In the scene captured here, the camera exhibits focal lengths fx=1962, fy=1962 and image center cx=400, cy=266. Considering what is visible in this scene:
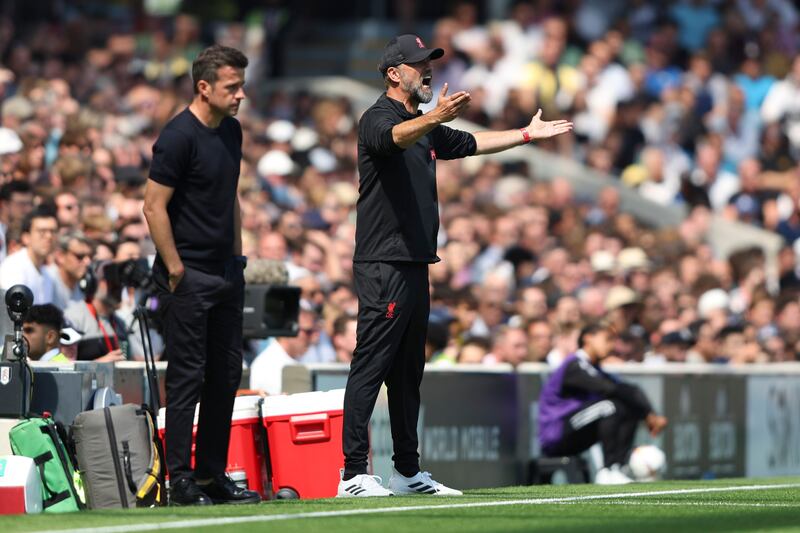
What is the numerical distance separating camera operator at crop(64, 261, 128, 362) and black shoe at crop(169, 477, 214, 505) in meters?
2.60

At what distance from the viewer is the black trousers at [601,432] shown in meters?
14.8

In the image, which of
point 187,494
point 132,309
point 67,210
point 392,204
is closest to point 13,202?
point 67,210

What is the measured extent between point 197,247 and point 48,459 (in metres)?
1.31

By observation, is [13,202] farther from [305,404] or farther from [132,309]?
[305,404]

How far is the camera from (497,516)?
842cm

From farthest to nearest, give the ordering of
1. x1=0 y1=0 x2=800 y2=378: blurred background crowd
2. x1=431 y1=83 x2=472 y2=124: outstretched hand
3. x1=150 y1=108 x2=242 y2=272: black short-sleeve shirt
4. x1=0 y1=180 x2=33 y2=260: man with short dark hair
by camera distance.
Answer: x1=0 y1=0 x2=800 y2=378: blurred background crowd, x1=0 y1=180 x2=33 y2=260: man with short dark hair, x1=431 y1=83 x2=472 y2=124: outstretched hand, x1=150 y1=108 x2=242 y2=272: black short-sleeve shirt

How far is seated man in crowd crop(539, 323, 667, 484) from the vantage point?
14.6 metres

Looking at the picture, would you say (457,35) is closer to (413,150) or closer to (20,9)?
(20,9)

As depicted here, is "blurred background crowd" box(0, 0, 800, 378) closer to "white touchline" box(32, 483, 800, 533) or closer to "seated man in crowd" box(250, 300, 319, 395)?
"seated man in crowd" box(250, 300, 319, 395)

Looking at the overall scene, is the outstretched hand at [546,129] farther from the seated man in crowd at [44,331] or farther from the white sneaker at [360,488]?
the seated man in crowd at [44,331]

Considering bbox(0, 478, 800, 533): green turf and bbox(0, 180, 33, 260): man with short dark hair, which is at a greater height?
bbox(0, 180, 33, 260): man with short dark hair

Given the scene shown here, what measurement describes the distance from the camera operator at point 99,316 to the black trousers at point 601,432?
400 cm

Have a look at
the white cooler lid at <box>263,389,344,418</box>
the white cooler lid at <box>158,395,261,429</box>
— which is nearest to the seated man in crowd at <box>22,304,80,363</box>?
the white cooler lid at <box>158,395,261,429</box>

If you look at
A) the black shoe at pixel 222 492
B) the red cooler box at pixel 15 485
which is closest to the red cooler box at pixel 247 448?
the black shoe at pixel 222 492
